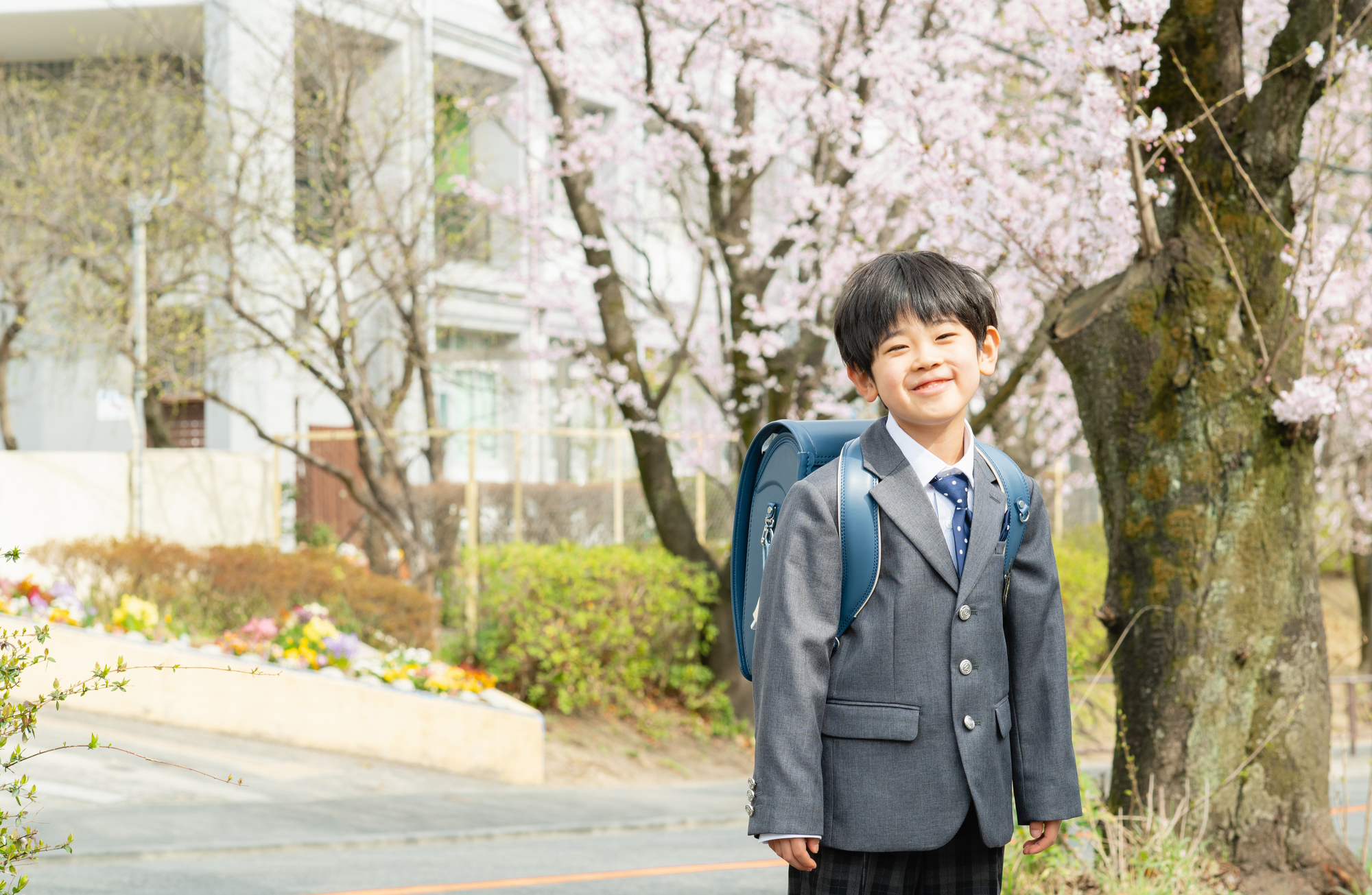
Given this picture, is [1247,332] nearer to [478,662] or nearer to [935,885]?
[935,885]

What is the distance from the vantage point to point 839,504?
263cm

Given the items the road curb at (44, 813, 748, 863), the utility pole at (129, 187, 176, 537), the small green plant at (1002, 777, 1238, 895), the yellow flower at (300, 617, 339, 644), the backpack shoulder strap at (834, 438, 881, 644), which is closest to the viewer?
the backpack shoulder strap at (834, 438, 881, 644)

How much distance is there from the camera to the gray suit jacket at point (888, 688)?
99.2 inches

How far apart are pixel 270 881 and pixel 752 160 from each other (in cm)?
705

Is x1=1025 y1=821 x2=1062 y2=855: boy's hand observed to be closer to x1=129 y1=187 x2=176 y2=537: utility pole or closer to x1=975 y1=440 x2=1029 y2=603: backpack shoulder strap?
x1=975 y1=440 x2=1029 y2=603: backpack shoulder strap

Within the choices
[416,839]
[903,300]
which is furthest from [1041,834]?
[416,839]

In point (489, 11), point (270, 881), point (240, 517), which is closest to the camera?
point (270, 881)

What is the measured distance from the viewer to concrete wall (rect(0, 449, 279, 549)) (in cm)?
1387

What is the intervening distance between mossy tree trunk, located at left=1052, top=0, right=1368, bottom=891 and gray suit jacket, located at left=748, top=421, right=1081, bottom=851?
7.48 feet

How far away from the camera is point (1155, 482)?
486 centimetres

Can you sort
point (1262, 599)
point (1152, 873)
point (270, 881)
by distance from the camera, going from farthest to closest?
point (270, 881) < point (1262, 599) < point (1152, 873)

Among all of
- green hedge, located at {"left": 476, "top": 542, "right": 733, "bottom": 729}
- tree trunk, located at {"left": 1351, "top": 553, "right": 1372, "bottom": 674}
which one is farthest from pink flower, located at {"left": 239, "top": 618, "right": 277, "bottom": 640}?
tree trunk, located at {"left": 1351, "top": 553, "right": 1372, "bottom": 674}

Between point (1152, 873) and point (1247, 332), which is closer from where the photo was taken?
point (1152, 873)

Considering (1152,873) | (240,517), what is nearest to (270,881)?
(1152,873)
